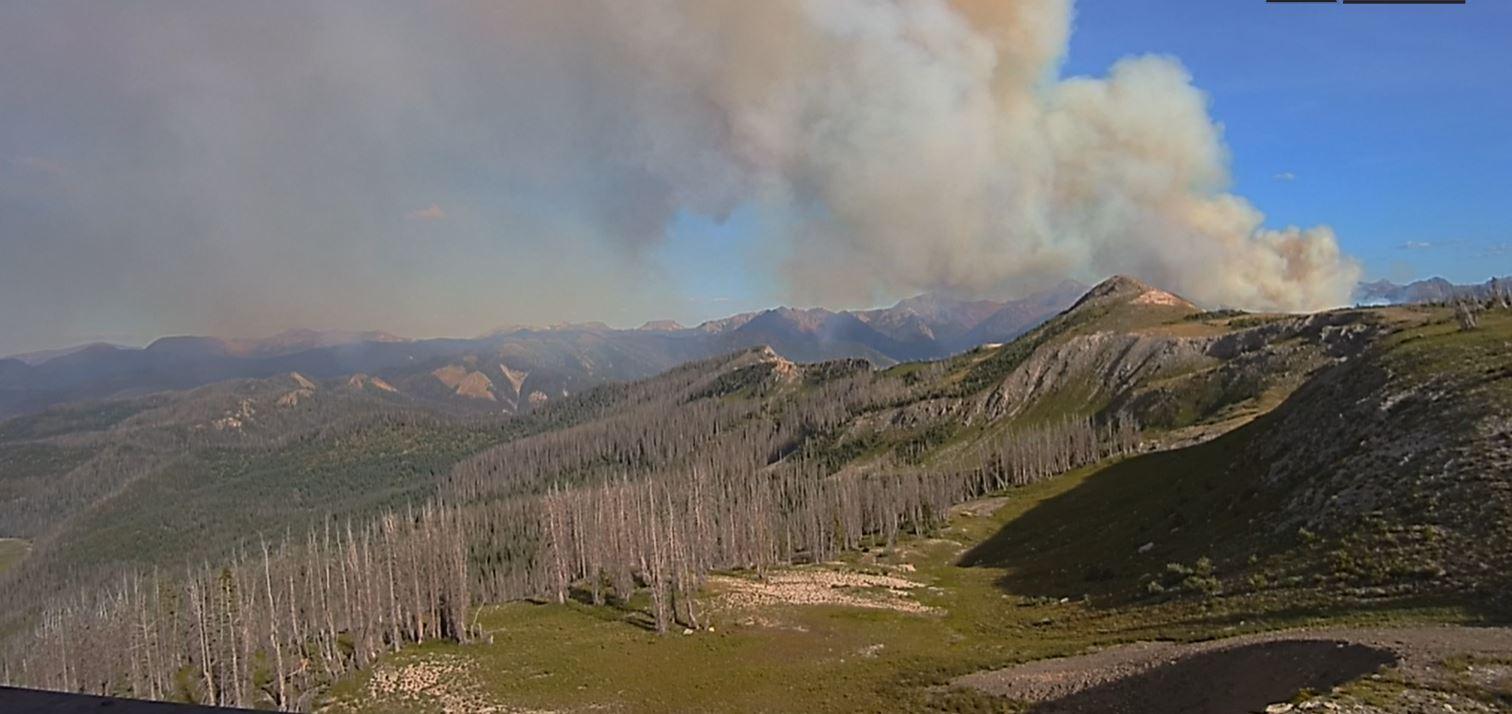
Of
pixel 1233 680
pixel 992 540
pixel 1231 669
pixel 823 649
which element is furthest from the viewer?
pixel 992 540

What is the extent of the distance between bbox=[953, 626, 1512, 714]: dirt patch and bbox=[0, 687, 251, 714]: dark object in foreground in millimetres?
26618

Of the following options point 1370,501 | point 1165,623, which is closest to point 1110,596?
point 1165,623

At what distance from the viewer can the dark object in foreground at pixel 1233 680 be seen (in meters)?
24.2

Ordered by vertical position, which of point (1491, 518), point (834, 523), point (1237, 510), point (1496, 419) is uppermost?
point (1496, 419)

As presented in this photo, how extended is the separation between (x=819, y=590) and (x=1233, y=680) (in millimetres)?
58323

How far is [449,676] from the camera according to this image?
197ft

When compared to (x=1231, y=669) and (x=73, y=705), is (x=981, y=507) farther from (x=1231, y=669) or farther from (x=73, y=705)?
(x=73, y=705)

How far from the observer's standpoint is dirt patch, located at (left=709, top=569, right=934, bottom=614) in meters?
76.0

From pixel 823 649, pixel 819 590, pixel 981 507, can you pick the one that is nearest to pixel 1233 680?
pixel 823 649

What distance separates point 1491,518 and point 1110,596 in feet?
79.7

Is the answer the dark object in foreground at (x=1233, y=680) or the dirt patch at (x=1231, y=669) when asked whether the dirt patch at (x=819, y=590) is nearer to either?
the dirt patch at (x=1231, y=669)

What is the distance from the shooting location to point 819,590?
276 ft

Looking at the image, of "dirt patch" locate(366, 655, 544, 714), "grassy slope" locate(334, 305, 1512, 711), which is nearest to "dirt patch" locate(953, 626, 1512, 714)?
"grassy slope" locate(334, 305, 1512, 711)

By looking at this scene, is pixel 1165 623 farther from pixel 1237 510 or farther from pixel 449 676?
pixel 449 676
